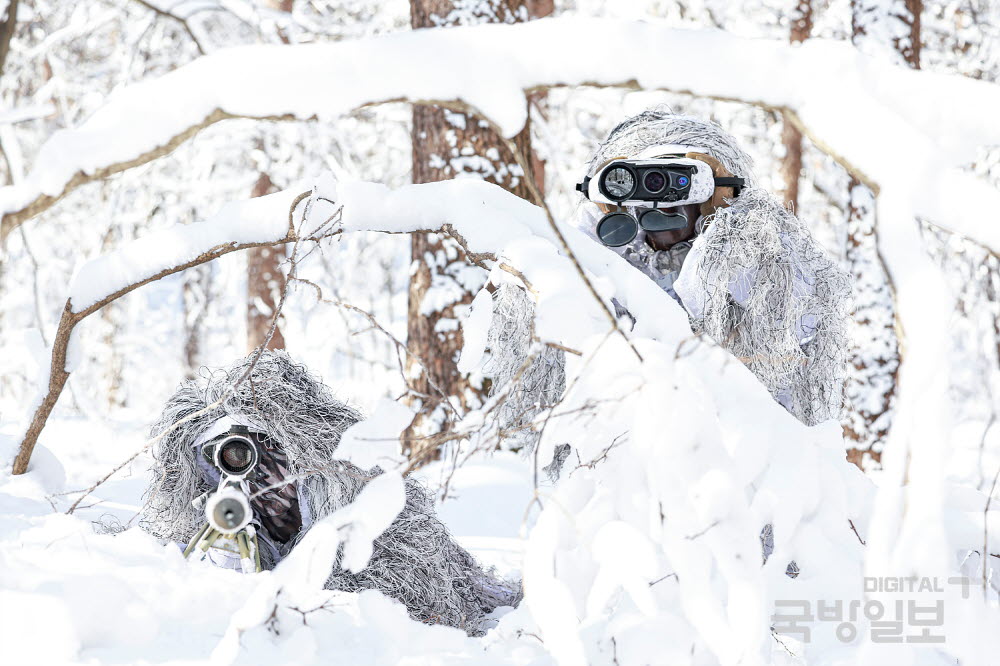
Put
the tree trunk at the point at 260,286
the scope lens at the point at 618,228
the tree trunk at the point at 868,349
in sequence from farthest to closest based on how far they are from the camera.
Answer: the tree trunk at the point at 260,286, the tree trunk at the point at 868,349, the scope lens at the point at 618,228

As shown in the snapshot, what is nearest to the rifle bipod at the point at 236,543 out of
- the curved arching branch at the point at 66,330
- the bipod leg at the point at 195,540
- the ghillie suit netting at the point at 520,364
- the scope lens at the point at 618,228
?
the bipod leg at the point at 195,540

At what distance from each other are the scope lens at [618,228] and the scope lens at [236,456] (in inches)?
34.9

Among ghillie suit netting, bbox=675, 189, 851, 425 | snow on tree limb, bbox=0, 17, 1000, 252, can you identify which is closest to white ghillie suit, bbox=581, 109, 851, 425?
ghillie suit netting, bbox=675, 189, 851, 425

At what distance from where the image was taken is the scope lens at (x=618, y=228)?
6.02 ft

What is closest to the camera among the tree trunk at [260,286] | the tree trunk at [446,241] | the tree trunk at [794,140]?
the tree trunk at [446,241]

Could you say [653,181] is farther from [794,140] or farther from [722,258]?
[794,140]

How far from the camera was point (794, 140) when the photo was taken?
5.66 metres

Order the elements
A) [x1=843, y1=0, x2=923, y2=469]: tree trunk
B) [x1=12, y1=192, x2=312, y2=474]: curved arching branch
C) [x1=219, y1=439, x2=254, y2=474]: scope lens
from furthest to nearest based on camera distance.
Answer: [x1=843, y1=0, x2=923, y2=469]: tree trunk < [x1=219, y1=439, x2=254, y2=474]: scope lens < [x1=12, y1=192, x2=312, y2=474]: curved arching branch

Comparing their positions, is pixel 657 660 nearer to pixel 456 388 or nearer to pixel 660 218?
pixel 660 218

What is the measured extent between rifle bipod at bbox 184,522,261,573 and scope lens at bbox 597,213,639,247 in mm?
971

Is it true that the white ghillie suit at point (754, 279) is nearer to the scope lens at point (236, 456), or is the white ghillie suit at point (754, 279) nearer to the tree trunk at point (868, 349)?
the scope lens at point (236, 456)

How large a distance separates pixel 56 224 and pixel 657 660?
793 cm

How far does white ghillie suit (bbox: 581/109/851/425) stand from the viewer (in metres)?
1.73

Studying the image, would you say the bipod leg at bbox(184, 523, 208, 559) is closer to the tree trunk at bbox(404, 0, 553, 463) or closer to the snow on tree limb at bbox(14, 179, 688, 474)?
the snow on tree limb at bbox(14, 179, 688, 474)
